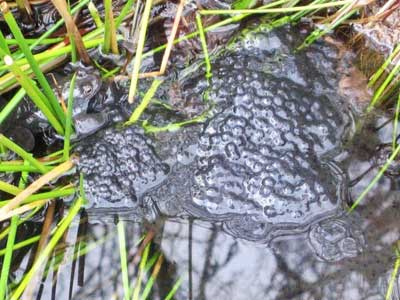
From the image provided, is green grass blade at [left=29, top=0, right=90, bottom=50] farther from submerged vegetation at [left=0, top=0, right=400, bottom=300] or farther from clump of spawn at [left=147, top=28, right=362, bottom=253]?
clump of spawn at [left=147, top=28, right=362, bottom=253]

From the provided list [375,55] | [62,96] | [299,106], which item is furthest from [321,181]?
[62,96]

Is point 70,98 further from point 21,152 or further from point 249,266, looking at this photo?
point 249,266

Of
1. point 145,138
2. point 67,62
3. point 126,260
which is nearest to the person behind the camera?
point 126,260

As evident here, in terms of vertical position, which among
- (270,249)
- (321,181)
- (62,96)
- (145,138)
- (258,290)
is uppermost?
(62,96)

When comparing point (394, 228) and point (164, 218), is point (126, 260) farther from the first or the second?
point (394, 228)

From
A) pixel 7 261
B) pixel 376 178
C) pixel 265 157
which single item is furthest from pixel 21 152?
pixel 376 178

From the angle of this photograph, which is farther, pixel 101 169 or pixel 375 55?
pixel 375 55

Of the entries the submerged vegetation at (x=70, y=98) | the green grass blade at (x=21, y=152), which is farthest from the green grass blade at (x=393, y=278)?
the green grass blade at (x=21, y=152)
